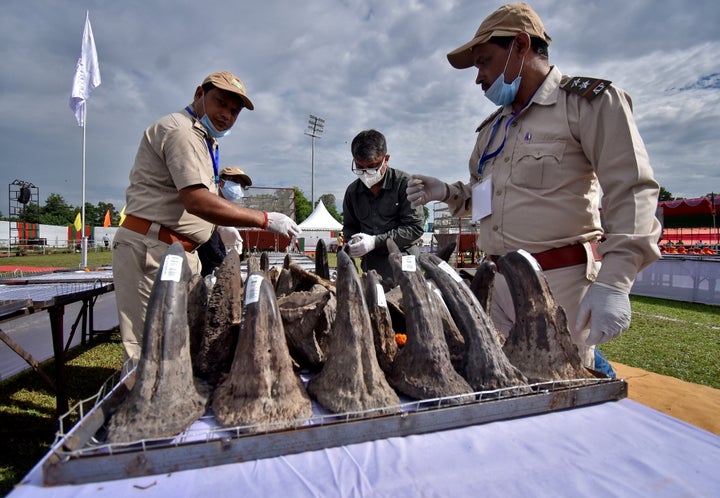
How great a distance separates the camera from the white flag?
10248mm

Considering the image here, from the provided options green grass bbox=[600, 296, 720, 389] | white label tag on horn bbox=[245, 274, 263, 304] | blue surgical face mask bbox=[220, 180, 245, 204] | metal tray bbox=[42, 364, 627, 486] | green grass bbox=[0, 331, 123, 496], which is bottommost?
green grass bbox=[0, 331, 123, 496]

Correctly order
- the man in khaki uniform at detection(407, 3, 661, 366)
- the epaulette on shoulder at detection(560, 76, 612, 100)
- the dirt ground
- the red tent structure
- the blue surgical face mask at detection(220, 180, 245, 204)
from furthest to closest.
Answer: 1. the red tent structure
2. the blue surgical face mask at detection(220, 180, 245, 204)
3. the dirt ground
4. the epaulette on shoulder at detection(560, 76, 612, 100)
5. the man in khaki uniform at detection(407, 3, 661, 366)

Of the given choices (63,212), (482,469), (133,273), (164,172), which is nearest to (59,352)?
(133,273)

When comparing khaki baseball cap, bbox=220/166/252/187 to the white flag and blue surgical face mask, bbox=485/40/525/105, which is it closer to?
blue surgical face mask, bbox=485/40/525/105

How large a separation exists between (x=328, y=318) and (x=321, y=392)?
1.25 feet

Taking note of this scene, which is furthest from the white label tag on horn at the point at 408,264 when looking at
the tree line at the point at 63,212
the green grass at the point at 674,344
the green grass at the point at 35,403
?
the tree line at the point at 63,212

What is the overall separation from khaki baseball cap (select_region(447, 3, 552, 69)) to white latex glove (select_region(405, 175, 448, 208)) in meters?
0.77

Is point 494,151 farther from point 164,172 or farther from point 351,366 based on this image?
point 164,172

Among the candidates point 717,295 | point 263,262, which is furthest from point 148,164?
point 717,295

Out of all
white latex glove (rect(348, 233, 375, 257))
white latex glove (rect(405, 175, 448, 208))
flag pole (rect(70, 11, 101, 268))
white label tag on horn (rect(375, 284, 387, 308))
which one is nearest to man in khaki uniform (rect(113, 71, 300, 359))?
white latex glove (rect(348, 233, 375, 257))

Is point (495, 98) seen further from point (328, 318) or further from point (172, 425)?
point (172, 425)

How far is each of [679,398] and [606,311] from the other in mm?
1603

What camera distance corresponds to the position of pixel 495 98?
7.14 feet

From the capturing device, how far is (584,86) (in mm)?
1827
